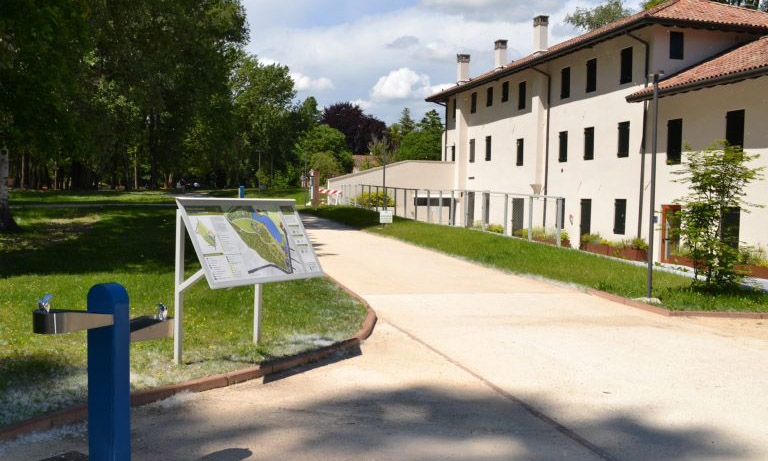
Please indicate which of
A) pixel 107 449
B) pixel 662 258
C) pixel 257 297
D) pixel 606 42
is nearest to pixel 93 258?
pixel 257 297

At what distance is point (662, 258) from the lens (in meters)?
24.5

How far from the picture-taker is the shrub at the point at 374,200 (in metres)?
40.9

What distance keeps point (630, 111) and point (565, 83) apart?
6019 mm

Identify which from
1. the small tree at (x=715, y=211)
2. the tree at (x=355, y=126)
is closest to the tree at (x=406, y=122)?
the tree at (x=355, y=126)

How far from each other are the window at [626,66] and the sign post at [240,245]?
74.1 ft

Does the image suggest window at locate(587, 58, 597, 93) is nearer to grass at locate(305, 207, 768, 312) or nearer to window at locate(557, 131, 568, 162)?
window at locate(557, 131, 568, 162)

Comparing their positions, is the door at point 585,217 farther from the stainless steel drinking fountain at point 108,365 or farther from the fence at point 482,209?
the stainless steel drinking fountain at point 108,365

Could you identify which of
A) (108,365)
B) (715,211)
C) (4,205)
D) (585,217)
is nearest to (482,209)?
(585,217)

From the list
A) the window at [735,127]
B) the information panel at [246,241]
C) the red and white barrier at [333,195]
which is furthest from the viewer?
the red and white barrier at [333,195]

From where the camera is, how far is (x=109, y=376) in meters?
4.06

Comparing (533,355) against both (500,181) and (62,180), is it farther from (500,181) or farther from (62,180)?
(62,180)

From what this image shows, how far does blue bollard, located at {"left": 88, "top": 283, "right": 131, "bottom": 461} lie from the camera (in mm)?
3965

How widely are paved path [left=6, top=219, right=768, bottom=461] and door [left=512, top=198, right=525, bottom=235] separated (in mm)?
24212

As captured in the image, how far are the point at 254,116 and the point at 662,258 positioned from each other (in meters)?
68.4
